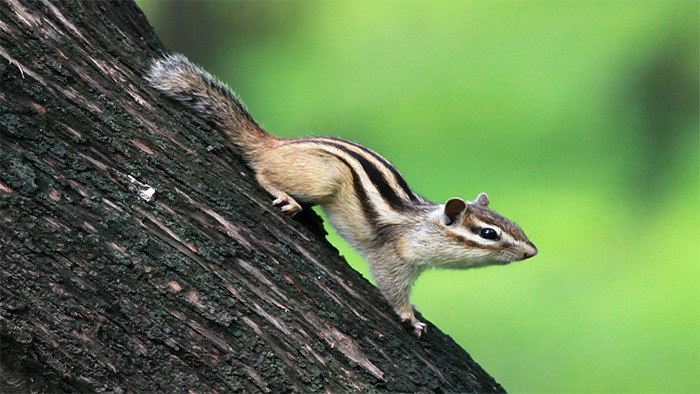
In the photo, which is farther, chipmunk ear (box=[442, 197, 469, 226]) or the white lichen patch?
chipmunk ear (box=[442, 197, 469, 226])

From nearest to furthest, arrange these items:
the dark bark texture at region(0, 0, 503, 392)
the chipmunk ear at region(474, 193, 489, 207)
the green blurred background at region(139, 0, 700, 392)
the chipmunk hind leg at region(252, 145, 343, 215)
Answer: the dark bark texture at region(0, 0, 503, 392)
the chipmunk hind leg at region(252, 145, 343, 215)
the chipmunk ear at region(474, 193, 489, 207)
the green blurred background at region(139, 0, 700, 392)

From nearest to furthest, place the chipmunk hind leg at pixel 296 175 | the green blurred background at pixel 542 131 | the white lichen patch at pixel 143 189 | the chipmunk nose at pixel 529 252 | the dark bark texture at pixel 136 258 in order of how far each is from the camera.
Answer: the dark bark texture at pixel 136 258 → the white lichen patch at pixel 143 189 → the chipmunk hind leg at pixel 296 175 → the chipmunk nose at pixel 529 252 → the green blurred background at pixel 542 131

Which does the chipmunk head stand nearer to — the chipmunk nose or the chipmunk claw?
the chipmunk nose

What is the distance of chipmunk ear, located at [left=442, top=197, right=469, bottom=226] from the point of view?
2.79m

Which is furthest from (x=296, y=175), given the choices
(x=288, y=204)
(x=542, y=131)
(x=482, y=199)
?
(x=542, y=131)

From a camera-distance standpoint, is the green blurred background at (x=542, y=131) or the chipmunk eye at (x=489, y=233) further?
the green blurred background at (x=542, y=131)

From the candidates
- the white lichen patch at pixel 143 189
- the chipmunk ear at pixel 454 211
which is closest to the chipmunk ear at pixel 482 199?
the chipmunk ear at pixel 454 211

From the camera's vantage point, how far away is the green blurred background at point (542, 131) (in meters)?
4.48

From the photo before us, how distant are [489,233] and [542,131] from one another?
7.76 ft

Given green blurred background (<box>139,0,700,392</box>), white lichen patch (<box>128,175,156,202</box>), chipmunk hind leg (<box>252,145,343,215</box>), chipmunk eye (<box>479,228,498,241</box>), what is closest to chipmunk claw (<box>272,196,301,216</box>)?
chipmunk hind leg (<box>252,145,343,215</box>)

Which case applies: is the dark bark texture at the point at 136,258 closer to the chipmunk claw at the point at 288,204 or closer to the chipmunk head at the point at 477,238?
the chipmunk claw at the point at 288,204

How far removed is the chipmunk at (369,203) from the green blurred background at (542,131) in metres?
1.69

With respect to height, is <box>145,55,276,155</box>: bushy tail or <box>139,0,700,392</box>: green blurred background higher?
<box>139,0,700,392</box>: green blurred background

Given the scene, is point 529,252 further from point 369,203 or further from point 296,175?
point 296,175
